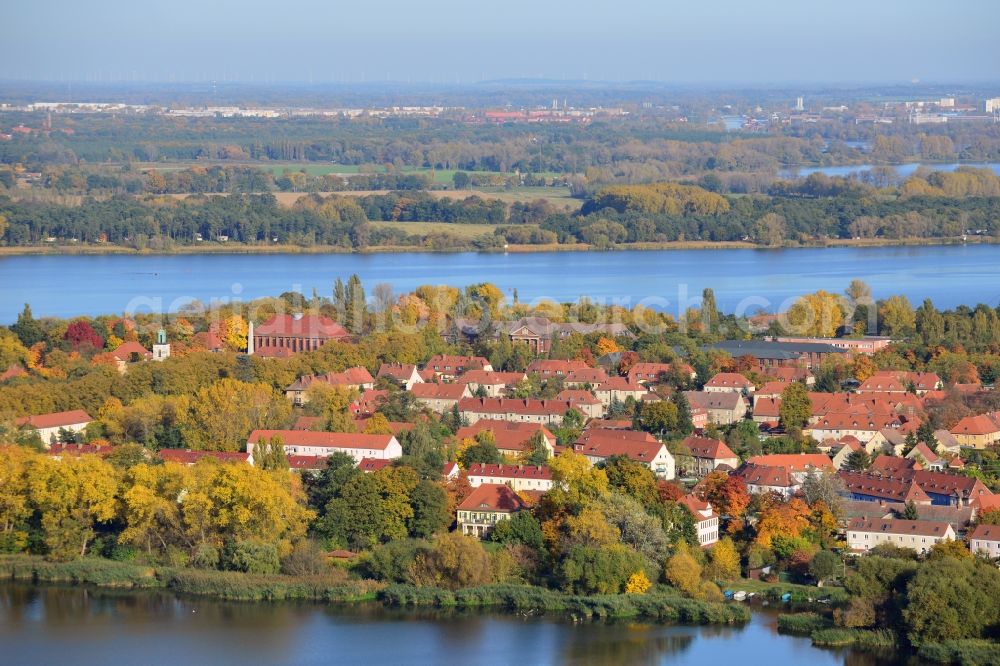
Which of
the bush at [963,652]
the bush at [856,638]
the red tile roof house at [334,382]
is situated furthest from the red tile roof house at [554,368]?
the bush at [963,652]

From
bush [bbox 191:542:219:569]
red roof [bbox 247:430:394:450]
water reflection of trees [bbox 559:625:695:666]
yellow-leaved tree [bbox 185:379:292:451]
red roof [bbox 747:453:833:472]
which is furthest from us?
yellow-leaved tree [bbox 185:379:292:451]

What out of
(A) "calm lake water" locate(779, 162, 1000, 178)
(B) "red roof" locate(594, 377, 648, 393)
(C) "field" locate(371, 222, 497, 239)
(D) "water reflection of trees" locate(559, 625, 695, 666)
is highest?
(B) "red roof" locate(594, 377, 648, 393)

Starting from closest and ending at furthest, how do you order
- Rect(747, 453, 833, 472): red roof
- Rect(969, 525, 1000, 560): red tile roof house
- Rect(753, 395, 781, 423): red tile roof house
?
Rect(969, 525, 1000, 560): red tile roof house → Rect(747, 453, 833, 472): red roof → Rect(753, 395, 781, 423): red tile roof house

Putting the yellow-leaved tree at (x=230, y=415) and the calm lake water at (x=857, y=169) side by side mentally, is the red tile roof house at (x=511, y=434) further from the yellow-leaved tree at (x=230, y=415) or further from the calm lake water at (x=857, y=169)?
the calm lake water at (x=857, y=169)

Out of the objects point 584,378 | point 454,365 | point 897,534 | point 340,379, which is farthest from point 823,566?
point 454,365

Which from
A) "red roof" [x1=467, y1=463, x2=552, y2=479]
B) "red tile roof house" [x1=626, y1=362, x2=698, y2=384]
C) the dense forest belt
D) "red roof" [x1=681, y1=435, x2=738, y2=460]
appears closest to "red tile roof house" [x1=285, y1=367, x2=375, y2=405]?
"red tile roof house" [x1=626, y1=362, x2=698, y2=384]

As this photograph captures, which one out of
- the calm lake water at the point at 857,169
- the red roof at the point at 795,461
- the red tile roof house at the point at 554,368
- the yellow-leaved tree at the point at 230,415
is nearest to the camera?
the red roof at the point at 795,461

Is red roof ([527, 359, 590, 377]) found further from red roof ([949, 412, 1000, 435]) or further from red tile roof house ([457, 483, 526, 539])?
red tile roof house ([457, 483, 526, 539])
